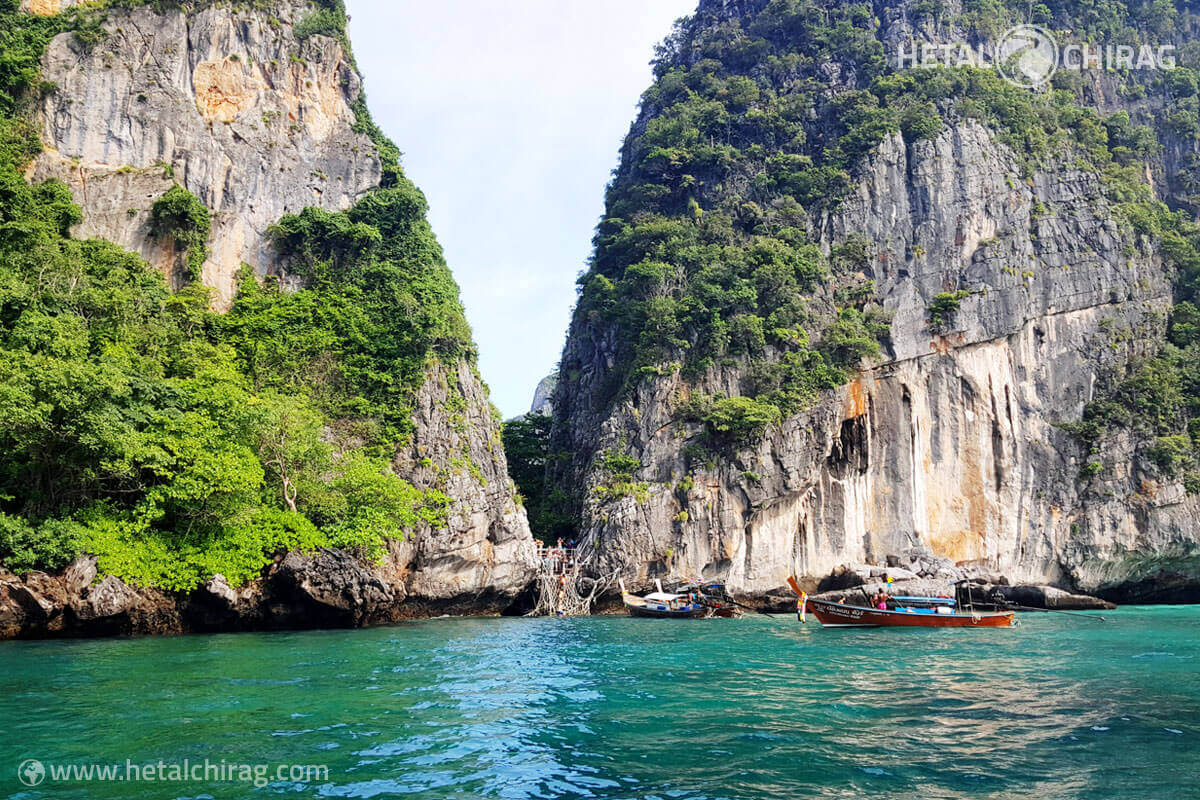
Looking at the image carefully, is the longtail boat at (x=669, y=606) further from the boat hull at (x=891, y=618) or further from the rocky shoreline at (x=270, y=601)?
the boat hull at (x=891, y=618)

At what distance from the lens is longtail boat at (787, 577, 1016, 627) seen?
25641 millimetres

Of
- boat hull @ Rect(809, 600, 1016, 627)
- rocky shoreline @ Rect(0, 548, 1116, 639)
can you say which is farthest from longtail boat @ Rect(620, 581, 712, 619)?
boat hull @ Rect(809, 600, 1016, 627)

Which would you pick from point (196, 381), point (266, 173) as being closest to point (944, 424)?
point (196, 381)

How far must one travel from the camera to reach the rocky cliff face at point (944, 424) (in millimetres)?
39000

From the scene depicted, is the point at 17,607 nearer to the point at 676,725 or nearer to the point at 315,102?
the point at 676,725

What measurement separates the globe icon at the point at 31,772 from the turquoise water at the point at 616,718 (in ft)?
0.57

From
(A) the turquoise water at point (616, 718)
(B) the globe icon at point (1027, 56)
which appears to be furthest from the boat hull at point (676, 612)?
(B) the globe icon at point (1027, 56)

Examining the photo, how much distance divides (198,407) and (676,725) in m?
20.3

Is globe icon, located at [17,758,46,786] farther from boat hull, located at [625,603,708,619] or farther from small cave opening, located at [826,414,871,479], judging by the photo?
small cave opening, located at [826,414,871,479]

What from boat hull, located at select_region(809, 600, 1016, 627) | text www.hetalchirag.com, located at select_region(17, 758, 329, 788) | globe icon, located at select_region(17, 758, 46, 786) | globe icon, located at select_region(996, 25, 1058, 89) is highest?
globe icon, located at select_region(996, 25, 1058, 89)

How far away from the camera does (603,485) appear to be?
39.0 m

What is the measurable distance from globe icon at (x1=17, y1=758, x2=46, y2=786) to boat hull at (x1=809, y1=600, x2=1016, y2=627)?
2186cm

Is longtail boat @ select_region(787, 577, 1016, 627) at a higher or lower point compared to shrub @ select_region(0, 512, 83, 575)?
lower

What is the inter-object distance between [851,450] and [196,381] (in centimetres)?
3146
